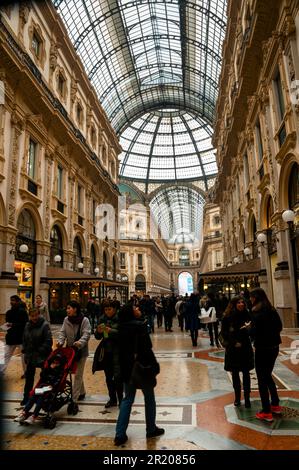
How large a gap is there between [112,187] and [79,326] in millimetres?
29371

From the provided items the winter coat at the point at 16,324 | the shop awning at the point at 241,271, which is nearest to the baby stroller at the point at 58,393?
the winter coat at the point at 16,324

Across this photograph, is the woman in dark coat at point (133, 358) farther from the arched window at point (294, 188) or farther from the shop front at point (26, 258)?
the shop front at point (26, 258)

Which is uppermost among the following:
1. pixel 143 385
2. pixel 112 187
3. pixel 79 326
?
pixel 112 187

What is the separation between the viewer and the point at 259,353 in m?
4.36

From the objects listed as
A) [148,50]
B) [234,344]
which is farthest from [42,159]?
[148,50]

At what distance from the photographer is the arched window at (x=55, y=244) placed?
65.3 ft

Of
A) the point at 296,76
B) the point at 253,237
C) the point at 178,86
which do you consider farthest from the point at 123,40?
the point at 296,76

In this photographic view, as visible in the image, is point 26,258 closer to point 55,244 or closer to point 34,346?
point 55,244

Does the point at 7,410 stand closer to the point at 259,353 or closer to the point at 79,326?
the point at 79,326

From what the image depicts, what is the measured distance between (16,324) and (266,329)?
449 cm

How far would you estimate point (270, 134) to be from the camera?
14727mm

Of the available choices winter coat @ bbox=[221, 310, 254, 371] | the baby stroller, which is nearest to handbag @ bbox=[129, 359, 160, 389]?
the baby stroller

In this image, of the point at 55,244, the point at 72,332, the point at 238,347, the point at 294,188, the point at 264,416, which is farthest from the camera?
the point at 55,244

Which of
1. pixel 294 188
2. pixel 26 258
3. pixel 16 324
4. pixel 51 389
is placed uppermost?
pixel 294 188
